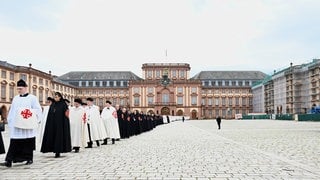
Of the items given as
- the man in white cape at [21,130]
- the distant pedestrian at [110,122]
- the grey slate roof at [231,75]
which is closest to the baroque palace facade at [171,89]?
the grey slate roof at [231,75]

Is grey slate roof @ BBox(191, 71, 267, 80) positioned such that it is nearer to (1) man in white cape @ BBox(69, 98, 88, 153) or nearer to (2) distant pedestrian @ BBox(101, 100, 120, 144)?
(2) distant pedestrian @ BBox(101, 100, 120, 144)

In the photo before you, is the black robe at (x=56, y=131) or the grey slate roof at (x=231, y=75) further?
the grey slate roof at (x=231, y=75)

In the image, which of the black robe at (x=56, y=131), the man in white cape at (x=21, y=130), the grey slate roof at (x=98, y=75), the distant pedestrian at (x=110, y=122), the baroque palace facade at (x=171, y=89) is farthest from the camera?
the grey slate roof at (x=98, y=75)

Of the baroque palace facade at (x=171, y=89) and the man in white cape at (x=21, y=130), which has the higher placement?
the baroque palace facade at (x=171, y=89)

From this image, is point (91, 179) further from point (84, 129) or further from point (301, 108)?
point (301, 108)

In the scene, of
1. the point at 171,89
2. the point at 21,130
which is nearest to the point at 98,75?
the point at 171,89

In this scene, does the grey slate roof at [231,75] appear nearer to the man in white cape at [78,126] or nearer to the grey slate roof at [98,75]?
the grey slate roof at [98,75]

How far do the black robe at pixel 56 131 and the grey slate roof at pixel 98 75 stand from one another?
360ft

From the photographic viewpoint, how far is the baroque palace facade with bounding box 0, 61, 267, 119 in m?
113

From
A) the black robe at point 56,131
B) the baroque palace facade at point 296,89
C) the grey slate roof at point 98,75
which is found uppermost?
the grey slate roof at point 98,75

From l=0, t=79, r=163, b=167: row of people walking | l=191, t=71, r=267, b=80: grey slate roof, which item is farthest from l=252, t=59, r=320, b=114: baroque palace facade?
l=0, t=79, r=163, b=167: row of people walking

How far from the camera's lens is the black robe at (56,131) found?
11.8 meters

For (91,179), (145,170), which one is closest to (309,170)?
(145,170)

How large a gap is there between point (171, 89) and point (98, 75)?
24250mm
